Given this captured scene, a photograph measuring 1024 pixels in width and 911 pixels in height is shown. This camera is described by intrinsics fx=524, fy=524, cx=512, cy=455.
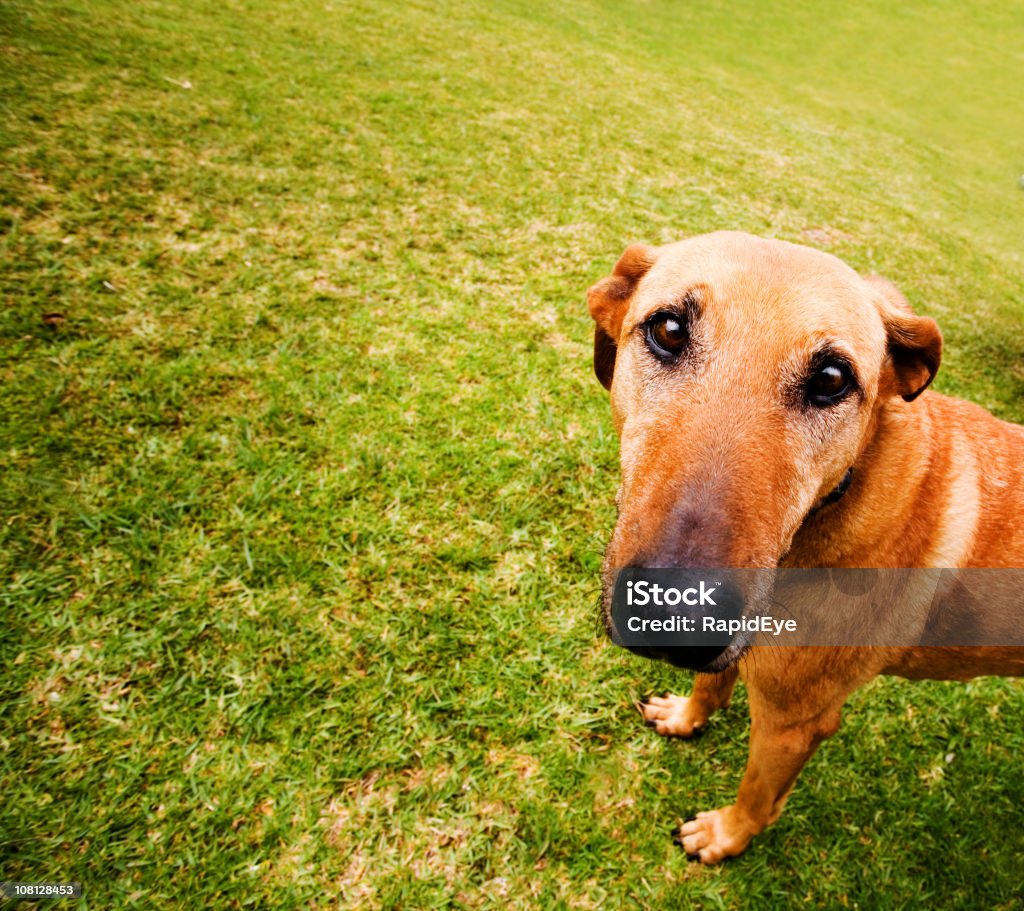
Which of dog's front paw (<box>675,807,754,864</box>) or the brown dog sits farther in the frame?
dog's front paw (<box>675,807,754,864</box>)

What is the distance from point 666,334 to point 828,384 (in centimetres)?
54

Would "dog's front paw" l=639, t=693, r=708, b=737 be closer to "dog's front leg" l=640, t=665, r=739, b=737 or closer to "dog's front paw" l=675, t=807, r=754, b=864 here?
"dog's front leg" l=640, t=665, r=739, b=737

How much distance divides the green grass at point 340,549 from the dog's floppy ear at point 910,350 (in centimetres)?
181

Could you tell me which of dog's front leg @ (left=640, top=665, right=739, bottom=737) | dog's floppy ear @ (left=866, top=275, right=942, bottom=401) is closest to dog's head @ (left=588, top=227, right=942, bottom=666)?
dog's floppy ear @ (left=866, top=275, right=942, bottom=401)

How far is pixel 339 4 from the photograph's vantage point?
1111 cm

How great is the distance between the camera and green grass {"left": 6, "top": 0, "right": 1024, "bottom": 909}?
2186mm

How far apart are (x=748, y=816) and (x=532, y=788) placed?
0.90m

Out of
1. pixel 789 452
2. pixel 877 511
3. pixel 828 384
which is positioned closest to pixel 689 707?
pixel 877 511

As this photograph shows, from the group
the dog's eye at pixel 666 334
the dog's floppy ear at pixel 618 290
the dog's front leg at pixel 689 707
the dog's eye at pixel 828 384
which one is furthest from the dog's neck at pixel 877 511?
the dog's floppy ear at pixel 618 290

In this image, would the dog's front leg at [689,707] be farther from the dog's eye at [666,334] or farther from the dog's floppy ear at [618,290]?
the dog's floppy ear at [618,290]

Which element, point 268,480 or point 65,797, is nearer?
point 65,797

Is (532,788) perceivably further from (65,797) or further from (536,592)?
(65,797)

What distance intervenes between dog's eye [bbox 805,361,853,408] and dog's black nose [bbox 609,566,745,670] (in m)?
0.78

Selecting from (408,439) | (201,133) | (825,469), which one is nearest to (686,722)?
(825,469)
